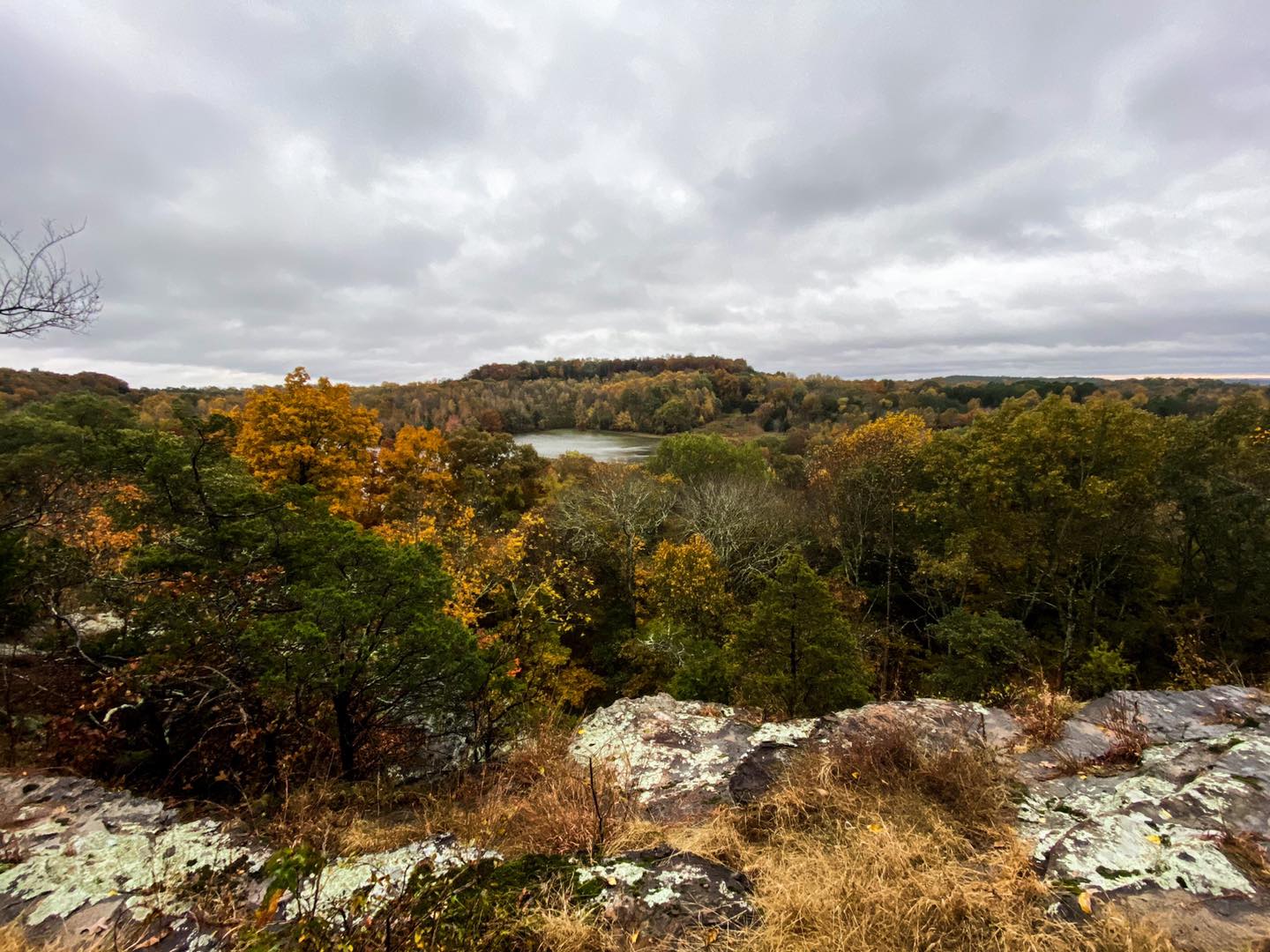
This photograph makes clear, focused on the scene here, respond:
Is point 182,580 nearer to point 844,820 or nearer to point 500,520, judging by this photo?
point 844,820

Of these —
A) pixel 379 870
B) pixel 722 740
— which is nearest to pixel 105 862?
pixel 379 870

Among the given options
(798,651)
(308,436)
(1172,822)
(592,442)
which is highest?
(308,436)

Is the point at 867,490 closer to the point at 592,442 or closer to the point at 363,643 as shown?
the point at 363,643

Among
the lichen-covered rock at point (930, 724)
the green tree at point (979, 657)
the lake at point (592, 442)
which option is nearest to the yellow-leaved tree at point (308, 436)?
the lichen-covered rock at point (930, 724)

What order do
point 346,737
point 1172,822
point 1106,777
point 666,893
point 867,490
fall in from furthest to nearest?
point 867,490 < point 346,737 < point 1106,777 < point 1172,822 < point 666,893

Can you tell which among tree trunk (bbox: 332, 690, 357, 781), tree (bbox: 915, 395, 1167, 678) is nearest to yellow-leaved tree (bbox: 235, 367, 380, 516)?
tree trunk (bbox: 332, 690, 357, 781)

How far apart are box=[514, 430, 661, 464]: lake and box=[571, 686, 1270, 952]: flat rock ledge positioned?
2177 inches

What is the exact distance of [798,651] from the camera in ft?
31.0

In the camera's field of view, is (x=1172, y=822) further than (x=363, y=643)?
No

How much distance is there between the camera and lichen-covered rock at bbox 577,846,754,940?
9.20 ft

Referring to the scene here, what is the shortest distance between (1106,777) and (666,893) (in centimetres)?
401

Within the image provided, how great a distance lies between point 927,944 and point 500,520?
23050 millimetres

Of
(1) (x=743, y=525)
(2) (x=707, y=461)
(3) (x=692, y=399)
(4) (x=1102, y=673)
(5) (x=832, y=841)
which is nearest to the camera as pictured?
(5) (x=832, y=841)

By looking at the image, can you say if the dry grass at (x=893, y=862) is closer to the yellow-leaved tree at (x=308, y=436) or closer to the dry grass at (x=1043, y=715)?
the dry grass at (x=1043, y=715)
